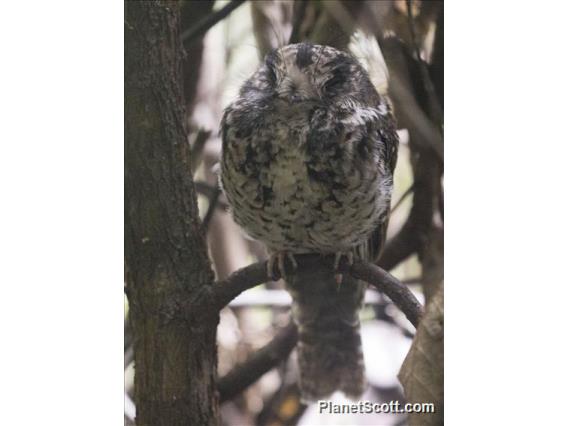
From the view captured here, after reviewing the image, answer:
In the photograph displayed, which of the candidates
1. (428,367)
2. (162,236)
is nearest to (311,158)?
(162,236)

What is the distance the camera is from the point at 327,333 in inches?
63.1

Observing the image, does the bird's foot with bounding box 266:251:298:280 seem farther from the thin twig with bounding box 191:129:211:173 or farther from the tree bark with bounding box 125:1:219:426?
the thin twig with bounding box 191:129:211:173

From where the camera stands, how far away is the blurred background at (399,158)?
1.52 metres

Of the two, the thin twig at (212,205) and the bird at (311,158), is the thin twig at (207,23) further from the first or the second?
the thin twig at (212,205)

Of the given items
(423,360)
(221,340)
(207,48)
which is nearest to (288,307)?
(221,340)

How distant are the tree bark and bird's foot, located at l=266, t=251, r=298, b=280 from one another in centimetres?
11

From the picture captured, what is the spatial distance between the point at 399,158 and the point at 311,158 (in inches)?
7.4

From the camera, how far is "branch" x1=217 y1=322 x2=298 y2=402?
1550 mm

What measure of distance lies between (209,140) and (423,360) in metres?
0.55

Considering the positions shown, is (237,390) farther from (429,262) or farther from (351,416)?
(429,262)

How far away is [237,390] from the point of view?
155 centimetres

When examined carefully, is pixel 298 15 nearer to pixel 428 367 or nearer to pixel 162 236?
pixel 162 236

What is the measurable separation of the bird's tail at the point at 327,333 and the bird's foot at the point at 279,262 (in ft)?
0.10

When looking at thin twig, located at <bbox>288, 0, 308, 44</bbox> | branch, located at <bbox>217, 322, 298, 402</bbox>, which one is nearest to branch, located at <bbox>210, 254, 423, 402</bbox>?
branch, located at <bbox>217, 322, 298, 402</bbox>
